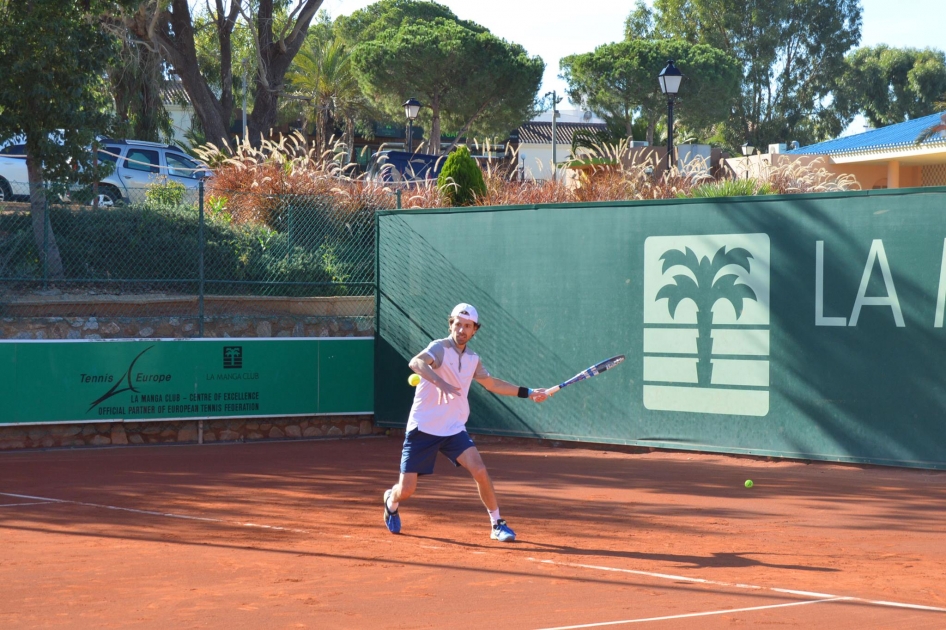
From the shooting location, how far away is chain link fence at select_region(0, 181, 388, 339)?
13.4 metres

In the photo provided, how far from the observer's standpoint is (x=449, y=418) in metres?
7.72

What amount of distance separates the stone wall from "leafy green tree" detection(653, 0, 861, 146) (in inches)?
1816

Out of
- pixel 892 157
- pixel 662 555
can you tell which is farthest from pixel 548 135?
pixel 662 555

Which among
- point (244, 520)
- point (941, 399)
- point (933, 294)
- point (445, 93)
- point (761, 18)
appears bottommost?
point (244, 520)

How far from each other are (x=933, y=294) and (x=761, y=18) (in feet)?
165

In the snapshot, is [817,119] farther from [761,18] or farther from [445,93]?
[445,93]

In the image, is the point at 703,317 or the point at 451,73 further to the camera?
the point at 451,73

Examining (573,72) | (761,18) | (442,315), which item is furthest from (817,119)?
(442,315)

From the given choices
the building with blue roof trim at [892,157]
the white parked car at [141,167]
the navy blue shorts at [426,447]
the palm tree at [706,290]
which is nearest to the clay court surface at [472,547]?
the navy blue shorts at [426,447]

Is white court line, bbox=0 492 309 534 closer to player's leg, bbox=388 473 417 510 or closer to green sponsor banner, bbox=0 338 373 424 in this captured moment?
player's leg, bbox=388 473 417 510

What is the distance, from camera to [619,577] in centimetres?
638

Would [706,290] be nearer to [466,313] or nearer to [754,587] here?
[466,313]

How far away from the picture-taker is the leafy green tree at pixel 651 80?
49.9 meters

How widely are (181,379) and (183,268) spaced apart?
1.78m
